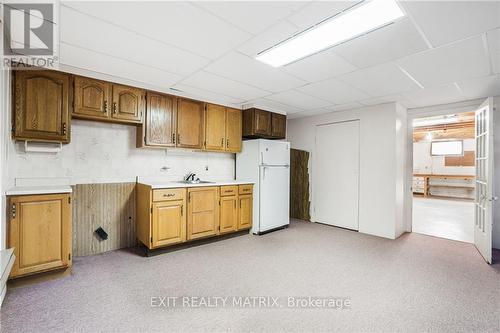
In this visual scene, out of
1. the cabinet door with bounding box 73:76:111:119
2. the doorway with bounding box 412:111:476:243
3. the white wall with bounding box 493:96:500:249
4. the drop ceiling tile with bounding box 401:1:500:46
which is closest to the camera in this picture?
the drop ceiling tile with bounding box 401:1:500:46

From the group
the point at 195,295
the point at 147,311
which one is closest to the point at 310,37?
the point at 195,295

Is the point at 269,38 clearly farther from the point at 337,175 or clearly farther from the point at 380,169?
the point at 337,175

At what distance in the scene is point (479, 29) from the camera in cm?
196

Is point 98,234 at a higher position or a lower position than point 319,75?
lower

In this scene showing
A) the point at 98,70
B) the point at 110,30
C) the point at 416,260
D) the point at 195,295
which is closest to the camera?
the point at 110,30

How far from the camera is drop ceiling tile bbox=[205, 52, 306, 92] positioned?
2637 millimetres

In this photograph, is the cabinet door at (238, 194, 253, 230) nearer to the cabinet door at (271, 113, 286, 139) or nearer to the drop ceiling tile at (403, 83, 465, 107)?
the cabinet door at (271, 113, 286, 139)

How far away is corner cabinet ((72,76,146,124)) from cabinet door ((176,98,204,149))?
579mm

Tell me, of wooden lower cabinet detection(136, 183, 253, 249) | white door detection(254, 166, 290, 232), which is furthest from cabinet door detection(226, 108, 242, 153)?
wooden lower cabinet detection(136, 183, 253, 249)

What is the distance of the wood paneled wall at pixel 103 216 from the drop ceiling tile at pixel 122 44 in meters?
1.74

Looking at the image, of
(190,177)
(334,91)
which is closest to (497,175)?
(334,91)

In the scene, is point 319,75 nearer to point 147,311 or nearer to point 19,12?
point 19,12

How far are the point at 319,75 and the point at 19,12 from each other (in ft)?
9.28

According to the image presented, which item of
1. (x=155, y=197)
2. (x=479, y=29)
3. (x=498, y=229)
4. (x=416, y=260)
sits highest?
(x=479, y=29)
